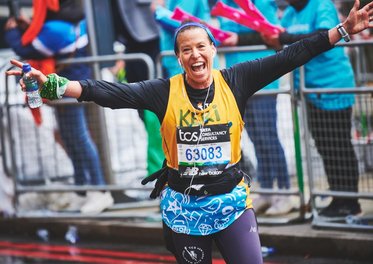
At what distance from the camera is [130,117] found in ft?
26.1

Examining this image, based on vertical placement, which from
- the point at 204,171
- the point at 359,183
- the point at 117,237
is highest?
the point at 204,171

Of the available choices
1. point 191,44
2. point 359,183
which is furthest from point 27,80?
point 359,183

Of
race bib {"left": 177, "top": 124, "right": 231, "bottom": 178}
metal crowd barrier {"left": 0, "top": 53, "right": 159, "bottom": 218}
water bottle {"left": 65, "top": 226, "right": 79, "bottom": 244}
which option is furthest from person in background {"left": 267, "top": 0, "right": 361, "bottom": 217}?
water bottle {"left": 65, "top": 226, "right": 79, "bottom": 244}

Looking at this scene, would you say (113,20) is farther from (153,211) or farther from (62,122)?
(153,211)

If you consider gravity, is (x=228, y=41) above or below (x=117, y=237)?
above

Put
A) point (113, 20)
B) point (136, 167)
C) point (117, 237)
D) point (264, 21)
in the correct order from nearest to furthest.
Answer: point (264, 21)
point (117, 237)
point (136, 167)
point (113, 20)

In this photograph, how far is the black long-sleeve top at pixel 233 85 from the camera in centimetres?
424

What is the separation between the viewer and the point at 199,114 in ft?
13.9

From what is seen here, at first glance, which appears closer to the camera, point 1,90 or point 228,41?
point 228,41

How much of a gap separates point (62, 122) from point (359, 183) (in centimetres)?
315

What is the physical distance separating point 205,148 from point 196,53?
53 centimetres

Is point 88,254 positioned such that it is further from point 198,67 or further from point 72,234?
point 198,67

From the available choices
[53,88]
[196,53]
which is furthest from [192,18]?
[53,88]

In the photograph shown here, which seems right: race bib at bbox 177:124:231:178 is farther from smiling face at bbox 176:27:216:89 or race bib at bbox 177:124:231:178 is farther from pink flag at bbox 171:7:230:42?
pink flag at bbox 171:7:230:42
